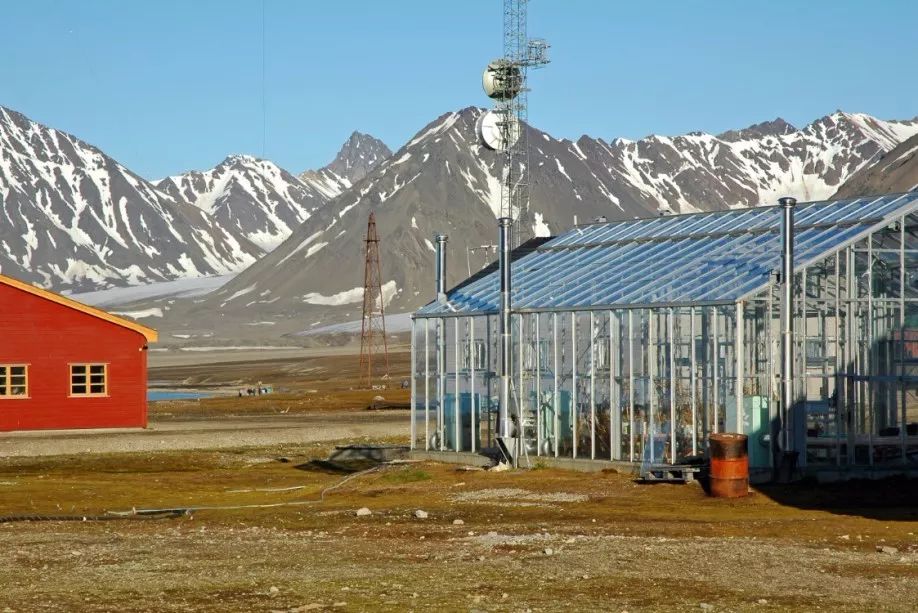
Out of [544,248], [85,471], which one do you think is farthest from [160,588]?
[544,248]

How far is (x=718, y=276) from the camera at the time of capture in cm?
3528

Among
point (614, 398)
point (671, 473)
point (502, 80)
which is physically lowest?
point (671, 473)

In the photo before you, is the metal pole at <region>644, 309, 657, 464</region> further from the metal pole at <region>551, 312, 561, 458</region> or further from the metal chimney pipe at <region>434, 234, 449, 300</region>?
the metal chimney pipe at <region>434, 234, 449, 300</region>

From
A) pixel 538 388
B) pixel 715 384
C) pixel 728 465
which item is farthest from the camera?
pixel 538 388

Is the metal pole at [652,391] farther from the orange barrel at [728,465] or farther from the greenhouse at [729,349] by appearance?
the orange barrel at [728,465]

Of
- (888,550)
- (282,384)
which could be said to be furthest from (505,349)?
(282,384)

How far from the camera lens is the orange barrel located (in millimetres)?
30531

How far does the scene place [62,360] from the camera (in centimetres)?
5247

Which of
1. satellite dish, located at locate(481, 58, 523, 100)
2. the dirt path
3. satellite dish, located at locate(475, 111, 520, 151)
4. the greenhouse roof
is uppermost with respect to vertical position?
satellite dish, located at locate(481, 58, 523, 100)

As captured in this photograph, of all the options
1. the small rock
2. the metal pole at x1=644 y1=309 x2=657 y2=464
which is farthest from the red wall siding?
the small rock

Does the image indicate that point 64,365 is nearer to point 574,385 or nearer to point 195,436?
point 195,436

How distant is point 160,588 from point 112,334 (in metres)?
34.2

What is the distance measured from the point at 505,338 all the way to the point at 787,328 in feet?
25.3

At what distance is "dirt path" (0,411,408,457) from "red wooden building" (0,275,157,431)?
2.58 feet
